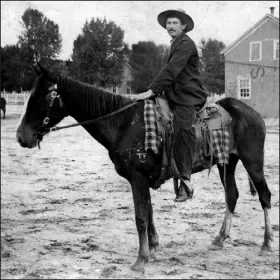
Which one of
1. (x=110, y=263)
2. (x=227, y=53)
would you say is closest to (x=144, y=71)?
(x=227, y=53)

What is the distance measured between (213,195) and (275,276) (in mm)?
3533

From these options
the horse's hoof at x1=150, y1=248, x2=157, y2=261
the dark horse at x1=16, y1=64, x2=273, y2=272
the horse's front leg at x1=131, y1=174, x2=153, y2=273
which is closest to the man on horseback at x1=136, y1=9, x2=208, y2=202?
the dark horse at x1=16, y1=64, x2=273, y2=272

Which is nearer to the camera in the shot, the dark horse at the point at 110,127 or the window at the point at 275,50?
the dark horse at the point at 110,127

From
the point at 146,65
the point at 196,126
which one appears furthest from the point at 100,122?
the point at 146,65

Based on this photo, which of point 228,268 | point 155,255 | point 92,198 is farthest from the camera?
point 92,198

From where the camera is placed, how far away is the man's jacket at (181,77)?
4.59 m

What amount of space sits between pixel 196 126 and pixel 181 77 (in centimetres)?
71

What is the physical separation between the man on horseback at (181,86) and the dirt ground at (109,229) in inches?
37.0

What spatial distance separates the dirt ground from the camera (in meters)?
4.45

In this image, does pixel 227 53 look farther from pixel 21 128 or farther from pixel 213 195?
pixel 21 128

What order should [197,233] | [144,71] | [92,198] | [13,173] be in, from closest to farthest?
[197,233] < [92,198] < [13,173] < [144,71]

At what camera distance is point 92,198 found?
750cm

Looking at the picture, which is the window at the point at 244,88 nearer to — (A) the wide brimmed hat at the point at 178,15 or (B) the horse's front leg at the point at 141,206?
(A) the wide brimmed hat at the point at 178,15

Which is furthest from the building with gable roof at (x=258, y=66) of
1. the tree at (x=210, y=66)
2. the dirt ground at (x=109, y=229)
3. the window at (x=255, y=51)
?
the dirt ground at (x=109, y=229)
